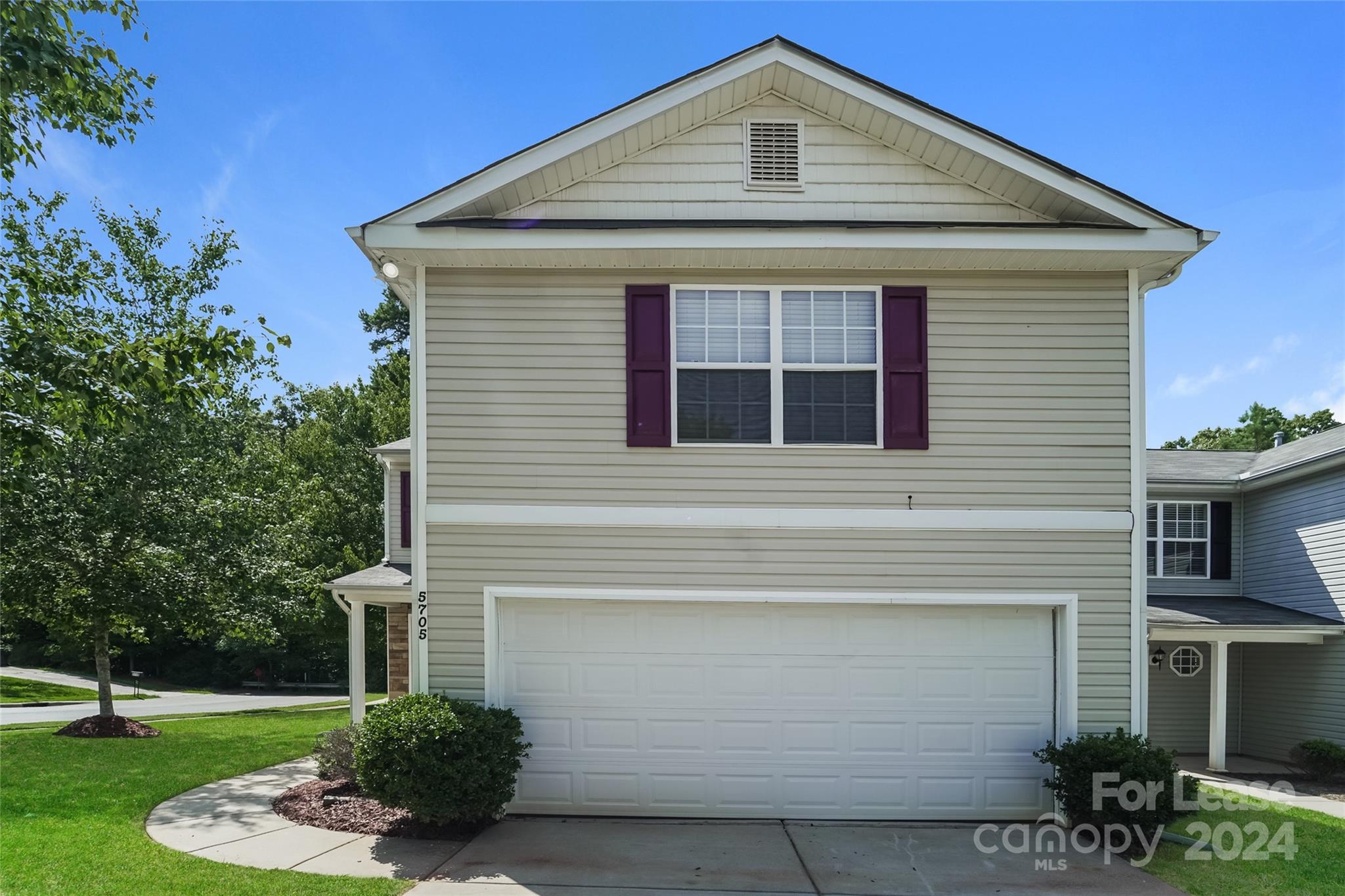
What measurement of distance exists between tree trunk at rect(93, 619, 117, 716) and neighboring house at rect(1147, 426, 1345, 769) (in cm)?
1606

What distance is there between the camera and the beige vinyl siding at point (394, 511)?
47.6 ft

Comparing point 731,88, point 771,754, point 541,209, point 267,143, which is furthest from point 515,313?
point 267,143

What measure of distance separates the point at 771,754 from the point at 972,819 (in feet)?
6.41

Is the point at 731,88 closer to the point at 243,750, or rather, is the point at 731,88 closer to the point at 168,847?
the point at 168,847

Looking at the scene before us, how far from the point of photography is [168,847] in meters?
6.79

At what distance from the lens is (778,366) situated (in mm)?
7914

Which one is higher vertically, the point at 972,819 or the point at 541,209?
the point at 541,209

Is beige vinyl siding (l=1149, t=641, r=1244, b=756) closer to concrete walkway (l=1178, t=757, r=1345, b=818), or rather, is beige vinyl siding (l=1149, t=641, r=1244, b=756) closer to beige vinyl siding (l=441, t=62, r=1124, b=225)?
concrete walkway (l=1178, t=757, r=1345, b=818)

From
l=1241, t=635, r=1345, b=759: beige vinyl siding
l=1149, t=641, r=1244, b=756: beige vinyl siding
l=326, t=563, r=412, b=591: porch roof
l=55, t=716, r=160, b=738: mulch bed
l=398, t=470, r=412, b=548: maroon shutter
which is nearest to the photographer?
l=326, t=563, r=412, b=591: porch roof

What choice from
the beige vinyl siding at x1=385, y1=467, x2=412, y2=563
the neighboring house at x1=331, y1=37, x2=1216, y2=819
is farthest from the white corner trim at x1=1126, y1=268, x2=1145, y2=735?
the beige vinyl siding at x1=385, y1=467, x2=412, y2=563

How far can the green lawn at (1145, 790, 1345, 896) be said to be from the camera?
6273 mm

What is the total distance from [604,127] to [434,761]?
5835 millimetres

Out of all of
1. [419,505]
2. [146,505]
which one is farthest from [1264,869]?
[146,505]

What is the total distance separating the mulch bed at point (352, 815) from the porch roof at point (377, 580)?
2.93 metres
